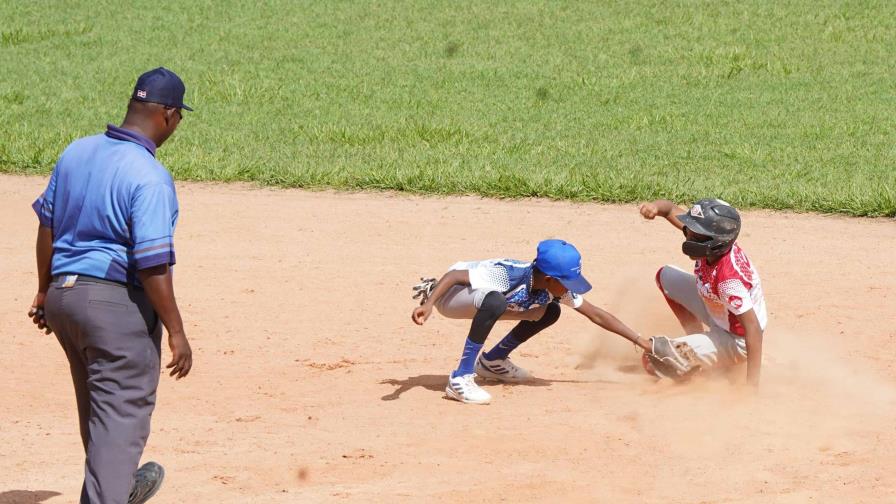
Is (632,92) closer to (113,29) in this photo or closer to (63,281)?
(113,29)

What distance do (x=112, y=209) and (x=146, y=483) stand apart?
3.93ft

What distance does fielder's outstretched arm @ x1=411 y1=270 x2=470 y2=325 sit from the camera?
6.45 m

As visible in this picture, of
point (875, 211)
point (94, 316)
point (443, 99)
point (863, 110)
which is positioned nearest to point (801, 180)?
point (875, 211)

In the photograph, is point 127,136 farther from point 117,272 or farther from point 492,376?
point 492,376

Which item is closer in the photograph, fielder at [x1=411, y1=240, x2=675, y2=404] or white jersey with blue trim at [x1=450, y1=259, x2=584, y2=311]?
fielder at [x1=411, y1=240, x2=675, y2=404]

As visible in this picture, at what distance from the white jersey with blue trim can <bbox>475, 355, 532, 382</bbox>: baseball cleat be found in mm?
462

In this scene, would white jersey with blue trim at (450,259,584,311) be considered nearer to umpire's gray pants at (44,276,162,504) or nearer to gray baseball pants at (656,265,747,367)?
gray baseball pants at (656,265,747,367)

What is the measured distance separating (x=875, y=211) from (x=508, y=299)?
557 centimetres

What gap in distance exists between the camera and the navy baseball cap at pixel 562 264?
21.7 feet

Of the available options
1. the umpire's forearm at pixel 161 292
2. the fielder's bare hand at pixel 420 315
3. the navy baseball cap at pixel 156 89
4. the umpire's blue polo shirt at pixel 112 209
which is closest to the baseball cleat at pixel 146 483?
the umpire's forearm at pixel 161 292

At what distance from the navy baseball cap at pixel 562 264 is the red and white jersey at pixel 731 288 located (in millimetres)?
783

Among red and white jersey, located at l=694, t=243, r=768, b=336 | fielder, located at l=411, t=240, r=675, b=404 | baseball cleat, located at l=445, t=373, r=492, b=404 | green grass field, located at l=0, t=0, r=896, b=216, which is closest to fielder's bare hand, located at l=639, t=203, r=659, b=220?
red and white jersey, located at l=694, t=243, r=768, b=336

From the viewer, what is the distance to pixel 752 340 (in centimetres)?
676

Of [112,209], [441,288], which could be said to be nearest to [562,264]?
[441,288]
